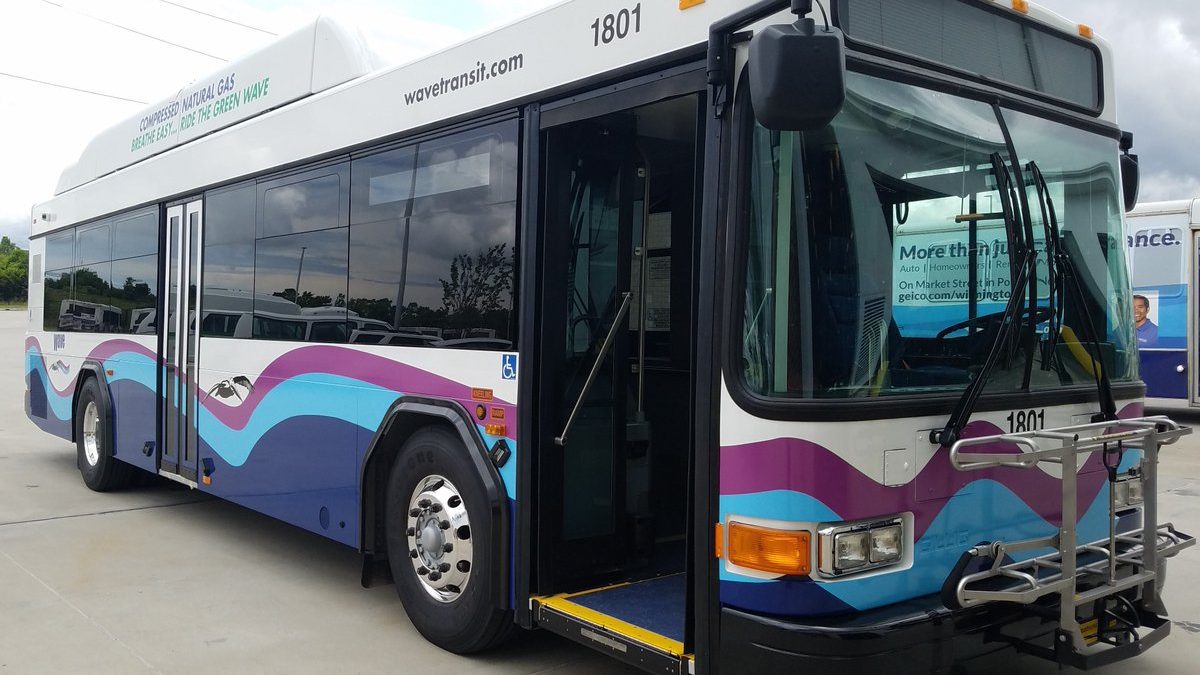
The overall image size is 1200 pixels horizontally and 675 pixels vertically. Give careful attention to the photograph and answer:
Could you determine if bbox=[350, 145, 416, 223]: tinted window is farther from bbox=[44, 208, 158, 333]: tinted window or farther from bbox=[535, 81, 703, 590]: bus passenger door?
bbox=[44, 208, 158, 333]: tinted window

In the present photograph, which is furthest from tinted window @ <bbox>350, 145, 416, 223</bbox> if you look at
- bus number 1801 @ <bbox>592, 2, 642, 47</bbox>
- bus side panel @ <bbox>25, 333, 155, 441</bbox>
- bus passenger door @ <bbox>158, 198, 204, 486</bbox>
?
bus side panel @ <bbox>25, 333, 155, 441</bbox>

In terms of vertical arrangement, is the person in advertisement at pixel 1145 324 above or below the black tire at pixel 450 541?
above

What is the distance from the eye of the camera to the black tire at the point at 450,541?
4.62m

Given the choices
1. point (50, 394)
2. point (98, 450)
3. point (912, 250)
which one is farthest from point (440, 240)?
point (50, 394)

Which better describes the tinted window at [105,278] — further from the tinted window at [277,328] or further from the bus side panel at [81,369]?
the tinted window at [277,328]

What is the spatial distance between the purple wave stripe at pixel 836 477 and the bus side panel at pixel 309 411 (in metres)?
1.36

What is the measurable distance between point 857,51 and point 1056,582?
1984 millimetres

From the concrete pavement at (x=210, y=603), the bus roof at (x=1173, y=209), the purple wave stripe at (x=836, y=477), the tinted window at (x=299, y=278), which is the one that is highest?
the bus roof at (x=1173, y=209)

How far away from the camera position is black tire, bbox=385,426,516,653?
15.1 ft

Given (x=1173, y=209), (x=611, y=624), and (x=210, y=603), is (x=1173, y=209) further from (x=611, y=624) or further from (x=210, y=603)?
(x=210, y=603)

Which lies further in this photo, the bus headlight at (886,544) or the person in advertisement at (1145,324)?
the person in advertisement at (1145,324)

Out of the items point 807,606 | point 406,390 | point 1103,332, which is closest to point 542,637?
point 406,390

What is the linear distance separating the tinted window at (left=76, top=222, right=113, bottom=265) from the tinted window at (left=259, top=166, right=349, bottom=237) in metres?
3.38

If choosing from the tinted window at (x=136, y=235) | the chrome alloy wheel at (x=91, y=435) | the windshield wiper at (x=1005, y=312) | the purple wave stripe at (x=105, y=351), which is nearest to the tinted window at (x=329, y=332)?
the purple wave stripe at (x=105, y=351)
